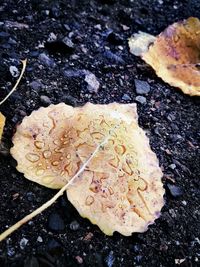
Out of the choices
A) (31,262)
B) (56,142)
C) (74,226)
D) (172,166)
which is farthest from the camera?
(172,166)

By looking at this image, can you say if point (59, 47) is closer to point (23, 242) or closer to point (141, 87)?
point (141, 87)

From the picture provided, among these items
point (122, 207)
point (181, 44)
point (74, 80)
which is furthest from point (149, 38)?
point (122, 207)

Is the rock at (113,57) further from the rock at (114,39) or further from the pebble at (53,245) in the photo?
the pebble at (53,245)

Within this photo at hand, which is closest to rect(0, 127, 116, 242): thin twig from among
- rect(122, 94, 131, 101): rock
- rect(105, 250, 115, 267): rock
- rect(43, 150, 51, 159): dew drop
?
Answer: rect(43, 150, 51, 159): dew drop

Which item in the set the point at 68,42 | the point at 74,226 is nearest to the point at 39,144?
the point at 74,226

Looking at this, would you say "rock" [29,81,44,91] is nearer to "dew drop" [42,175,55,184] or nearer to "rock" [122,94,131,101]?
"rock" [122,94,131,101]

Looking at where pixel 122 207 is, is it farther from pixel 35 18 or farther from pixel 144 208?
pixel 35 18
